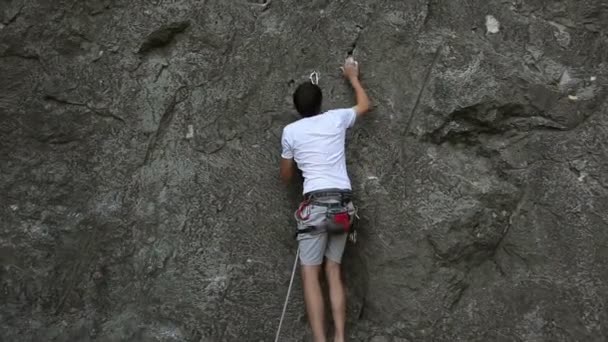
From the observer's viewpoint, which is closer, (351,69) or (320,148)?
(320,148)

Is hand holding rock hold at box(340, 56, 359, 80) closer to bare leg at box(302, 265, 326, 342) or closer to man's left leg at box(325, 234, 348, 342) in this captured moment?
man's left leg at box(325, 234, 348, 342)

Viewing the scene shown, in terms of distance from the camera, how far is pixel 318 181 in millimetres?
3826

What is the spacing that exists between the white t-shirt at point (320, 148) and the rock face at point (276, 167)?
26cm

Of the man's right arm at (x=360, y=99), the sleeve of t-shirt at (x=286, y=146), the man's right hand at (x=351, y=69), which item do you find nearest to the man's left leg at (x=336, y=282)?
the sleeve of t-shirt at (x=286, y=146)

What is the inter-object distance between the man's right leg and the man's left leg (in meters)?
0.06

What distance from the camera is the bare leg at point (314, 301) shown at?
3945 mm

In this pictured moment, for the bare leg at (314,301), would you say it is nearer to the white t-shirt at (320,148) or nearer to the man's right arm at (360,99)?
the white t-shirt at (320,148)

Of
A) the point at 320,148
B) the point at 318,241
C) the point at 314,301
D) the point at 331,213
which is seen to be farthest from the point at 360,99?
A: the point at 314,301

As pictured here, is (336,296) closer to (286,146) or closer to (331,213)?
(331,213)

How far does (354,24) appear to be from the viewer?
4.17m

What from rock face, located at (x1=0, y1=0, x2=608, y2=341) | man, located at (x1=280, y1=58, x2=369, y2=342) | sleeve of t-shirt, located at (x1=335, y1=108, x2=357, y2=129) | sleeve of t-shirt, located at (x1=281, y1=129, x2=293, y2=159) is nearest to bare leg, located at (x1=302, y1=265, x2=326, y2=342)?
man, located at (x1=280, y1=58, x2=369, y2=342)

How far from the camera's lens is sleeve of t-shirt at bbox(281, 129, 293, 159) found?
3901 millimetres

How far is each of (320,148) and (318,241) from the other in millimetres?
498

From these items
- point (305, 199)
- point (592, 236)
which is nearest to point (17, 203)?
point (305, 199)
